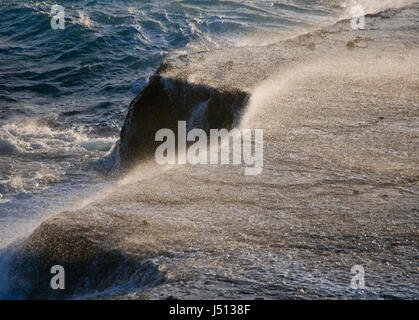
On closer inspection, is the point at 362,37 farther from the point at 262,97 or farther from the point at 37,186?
the point at 37,186

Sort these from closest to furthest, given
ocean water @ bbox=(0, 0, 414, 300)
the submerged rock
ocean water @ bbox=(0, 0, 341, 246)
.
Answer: the submerged rock → ocean water @ bbox=(0, 0, 414, 300) → ocean water @ bbox=(0, 0, 341, 246)

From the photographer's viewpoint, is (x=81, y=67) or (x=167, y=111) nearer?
(x=167, y=111)

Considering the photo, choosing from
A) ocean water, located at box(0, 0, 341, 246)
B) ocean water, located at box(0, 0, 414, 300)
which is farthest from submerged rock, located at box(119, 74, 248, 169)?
ocean water, located at box(0, 0, 341, 246)

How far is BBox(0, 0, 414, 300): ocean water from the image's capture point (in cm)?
601

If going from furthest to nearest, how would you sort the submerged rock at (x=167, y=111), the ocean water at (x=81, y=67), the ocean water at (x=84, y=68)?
1. the ocean water at (x=81, y=67)
2. the ocean water at (x=84, y=68)
3. the submerged rock at (x=167, y=111)

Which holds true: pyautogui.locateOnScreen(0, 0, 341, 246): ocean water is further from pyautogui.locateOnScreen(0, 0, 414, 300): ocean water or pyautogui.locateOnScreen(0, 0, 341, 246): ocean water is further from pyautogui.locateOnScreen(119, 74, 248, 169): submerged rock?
pyautogui.locateOnScreen(119, 74, 248, 169): submerged rock

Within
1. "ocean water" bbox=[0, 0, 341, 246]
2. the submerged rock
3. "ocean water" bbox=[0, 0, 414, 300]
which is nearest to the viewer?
the submerged rock

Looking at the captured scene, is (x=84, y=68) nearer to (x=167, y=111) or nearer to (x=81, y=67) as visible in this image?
(x=81, y=67)

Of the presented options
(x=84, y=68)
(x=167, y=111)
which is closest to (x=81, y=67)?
(x=84, y=68)

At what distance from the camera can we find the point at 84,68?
10.2 meters

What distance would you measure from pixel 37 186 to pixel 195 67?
7.50ft

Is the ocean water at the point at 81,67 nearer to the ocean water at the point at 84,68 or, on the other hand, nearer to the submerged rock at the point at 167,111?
the ocean water at the point at 84,68

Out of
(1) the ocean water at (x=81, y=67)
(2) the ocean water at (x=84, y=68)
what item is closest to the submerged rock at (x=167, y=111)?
(2) the ocean water at (x=84, y=68)

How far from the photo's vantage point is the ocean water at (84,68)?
601cm
